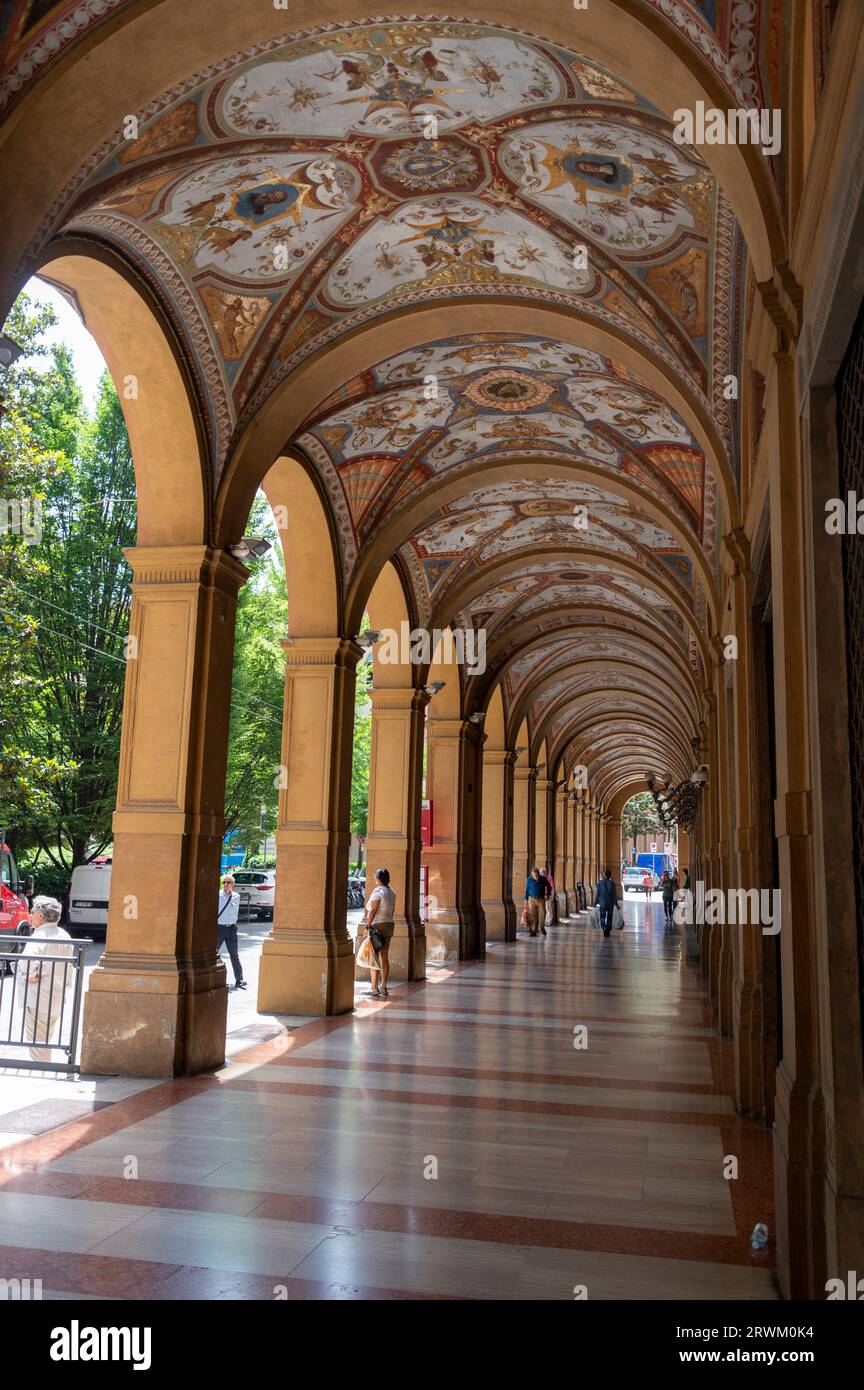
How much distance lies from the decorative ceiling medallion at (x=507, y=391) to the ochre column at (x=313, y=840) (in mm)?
3038

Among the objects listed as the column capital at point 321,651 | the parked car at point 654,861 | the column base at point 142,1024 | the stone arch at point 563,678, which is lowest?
the column base at point 142,1024

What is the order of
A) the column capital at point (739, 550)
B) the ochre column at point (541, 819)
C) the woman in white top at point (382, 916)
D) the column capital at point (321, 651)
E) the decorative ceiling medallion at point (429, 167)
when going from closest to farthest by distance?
the decorative ceiling medallion at point (429, 167)
the column capital at point (739, 550)
the column capital at point (321, 651)
the woman in white top at point (382, 916)
the ochre column at point (541, 819)

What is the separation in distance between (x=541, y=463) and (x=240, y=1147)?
8.82m

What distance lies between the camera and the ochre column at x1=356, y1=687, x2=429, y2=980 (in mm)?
14352

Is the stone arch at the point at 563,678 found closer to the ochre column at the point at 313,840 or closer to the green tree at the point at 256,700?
the green tree at the point at 256,700

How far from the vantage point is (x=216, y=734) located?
873 centimetres

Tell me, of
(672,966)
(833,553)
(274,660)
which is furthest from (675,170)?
(274,660)

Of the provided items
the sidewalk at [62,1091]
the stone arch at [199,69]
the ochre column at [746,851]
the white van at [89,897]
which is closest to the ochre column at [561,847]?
the white van at [89,897]

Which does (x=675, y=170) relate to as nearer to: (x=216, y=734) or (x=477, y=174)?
(x=477, y=174)

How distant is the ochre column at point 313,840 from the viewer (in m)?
11.0

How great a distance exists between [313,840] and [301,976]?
1.44 metres

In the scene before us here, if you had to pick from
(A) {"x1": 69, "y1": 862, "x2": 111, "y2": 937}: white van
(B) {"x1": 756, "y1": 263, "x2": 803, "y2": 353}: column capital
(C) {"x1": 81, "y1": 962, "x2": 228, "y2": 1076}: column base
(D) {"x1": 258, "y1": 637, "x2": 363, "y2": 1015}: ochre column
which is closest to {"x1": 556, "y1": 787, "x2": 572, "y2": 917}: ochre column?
(A) {"x1": 69, "y1": 862, "x2": 111, "y2": 937}: white van

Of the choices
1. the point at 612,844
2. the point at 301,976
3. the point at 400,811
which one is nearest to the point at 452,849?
the point at 400,811

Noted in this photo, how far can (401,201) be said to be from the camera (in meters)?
7.68
